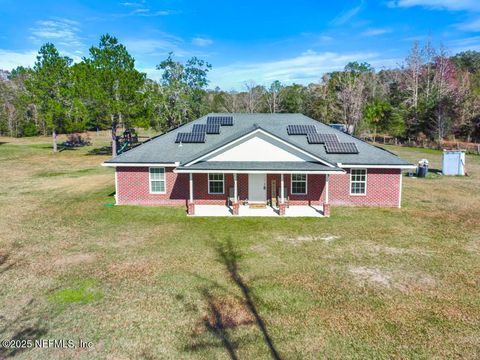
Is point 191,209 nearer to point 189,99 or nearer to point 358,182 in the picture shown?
point 358,182

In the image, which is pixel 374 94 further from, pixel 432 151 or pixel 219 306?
pixel 219 306

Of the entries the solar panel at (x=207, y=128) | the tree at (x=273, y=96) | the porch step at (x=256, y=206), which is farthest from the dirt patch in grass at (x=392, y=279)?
the tree at (x=273, y=96)

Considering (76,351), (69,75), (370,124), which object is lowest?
(76,351)

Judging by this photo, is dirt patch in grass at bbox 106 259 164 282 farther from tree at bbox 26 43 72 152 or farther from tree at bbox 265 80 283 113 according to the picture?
tree at bbox 265 80 283 113

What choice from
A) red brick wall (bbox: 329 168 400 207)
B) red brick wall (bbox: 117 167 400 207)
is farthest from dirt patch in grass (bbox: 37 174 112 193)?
red brick wall (bbox: 329 168 400 207)

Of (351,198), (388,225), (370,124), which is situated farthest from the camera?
(370,124)

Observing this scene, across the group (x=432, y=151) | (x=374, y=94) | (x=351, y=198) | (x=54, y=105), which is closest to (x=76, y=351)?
(x=351, y=198)

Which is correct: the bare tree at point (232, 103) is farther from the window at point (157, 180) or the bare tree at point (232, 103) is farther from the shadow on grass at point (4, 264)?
the shadow on grass at point (4, 264)
